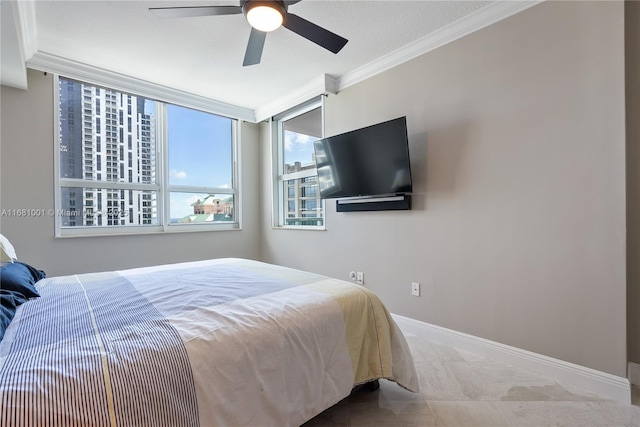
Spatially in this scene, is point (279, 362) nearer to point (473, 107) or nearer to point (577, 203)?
point (577, 203)

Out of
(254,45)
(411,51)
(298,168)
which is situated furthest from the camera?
(298,168)

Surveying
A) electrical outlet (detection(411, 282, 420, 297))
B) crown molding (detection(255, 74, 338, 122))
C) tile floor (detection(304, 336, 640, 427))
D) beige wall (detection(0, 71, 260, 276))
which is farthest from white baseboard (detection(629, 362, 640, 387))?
beige wall (detection(0, 71, 260, 276))

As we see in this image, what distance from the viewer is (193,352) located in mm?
1024

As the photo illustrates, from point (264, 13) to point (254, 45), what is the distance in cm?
37

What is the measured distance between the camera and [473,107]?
2289 millimetres

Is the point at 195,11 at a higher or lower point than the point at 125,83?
lower

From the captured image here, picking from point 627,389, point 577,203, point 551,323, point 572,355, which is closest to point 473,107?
point 577,203

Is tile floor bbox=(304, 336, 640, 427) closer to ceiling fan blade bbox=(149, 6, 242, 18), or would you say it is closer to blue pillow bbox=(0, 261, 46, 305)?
blue pillow bbox=(0, 261, 46, 305)

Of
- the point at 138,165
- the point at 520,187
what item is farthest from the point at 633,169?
the point at 138,165

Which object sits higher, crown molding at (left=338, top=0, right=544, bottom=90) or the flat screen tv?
crown molding at (left=338, top=0, right=544, bottom=90)

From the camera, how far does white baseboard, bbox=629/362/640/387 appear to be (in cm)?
178

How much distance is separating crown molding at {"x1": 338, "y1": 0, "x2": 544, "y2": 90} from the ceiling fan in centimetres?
97

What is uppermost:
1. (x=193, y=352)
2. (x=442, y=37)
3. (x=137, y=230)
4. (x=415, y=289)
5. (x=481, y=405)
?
(x=442, y=37)

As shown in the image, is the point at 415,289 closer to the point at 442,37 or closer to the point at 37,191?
the point at 442,37
